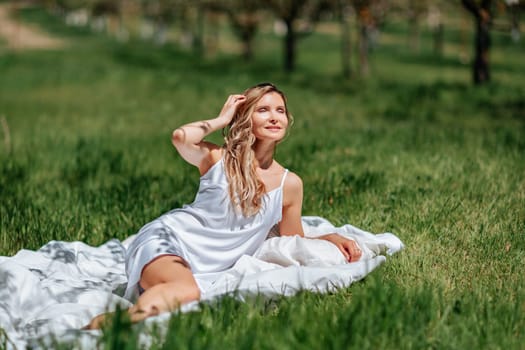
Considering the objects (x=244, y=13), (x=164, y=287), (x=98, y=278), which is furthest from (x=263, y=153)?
(x=244, y=13)

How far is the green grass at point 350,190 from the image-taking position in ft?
10.5

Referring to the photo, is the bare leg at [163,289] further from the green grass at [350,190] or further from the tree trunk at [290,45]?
the tree trunk at [290,45]

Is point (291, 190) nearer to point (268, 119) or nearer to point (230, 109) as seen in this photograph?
point (268, 119)

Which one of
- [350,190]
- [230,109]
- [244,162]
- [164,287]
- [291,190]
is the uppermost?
[230,109]

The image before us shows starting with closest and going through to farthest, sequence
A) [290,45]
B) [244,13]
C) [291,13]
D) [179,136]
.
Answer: [179,136], [291,13], [290,45], [244,13]

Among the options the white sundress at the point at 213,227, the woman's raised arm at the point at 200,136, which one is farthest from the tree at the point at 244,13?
the white sundress at the point at 213,227

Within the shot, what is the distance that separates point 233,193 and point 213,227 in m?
0.27

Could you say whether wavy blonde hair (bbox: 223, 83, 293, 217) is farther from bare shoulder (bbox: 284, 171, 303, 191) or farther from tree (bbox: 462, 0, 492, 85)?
tree (bbox: 462, 0, 492, 85)

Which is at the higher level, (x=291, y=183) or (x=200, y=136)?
(x=200, y=136)

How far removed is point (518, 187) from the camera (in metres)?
6.07

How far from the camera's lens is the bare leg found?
340 cm

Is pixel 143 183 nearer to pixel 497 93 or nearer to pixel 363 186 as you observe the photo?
pixel 363 186

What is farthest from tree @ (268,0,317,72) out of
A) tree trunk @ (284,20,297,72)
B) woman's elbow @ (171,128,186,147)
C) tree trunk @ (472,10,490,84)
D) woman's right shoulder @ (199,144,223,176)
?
woman's elbow @ (171,128,186,147)

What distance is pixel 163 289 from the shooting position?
3.59 metres
